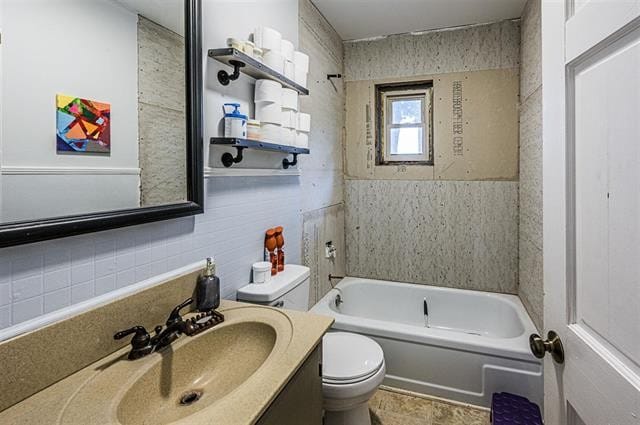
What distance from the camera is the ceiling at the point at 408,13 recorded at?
8.00 feet

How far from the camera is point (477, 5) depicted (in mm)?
2465

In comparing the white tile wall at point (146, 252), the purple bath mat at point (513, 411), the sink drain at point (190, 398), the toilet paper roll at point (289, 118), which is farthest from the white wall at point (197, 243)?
the purple bath mat at point (513, 411)

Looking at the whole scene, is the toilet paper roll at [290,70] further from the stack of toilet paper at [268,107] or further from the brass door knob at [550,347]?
the brass door knob at [550,347]

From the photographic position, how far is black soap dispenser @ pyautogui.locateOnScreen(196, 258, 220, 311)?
4.22 ft

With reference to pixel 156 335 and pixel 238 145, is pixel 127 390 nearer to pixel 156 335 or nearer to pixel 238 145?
pixel 156 335

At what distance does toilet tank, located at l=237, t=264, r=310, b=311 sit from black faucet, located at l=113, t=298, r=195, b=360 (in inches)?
17.3

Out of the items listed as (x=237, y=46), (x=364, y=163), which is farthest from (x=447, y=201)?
Answer: (x=237, y=46)

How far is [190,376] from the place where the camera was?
1.07m

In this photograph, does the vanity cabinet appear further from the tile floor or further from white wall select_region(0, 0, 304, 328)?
the tile floor

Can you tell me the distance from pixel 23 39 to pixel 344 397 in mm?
1576

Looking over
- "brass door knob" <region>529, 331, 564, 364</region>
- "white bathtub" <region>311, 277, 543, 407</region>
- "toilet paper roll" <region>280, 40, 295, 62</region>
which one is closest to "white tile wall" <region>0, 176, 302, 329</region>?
"toilet paper roll" <region>280, 40, 295, 62</region>

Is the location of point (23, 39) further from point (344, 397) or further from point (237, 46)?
point (344, 397)

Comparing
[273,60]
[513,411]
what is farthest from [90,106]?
[513,411]

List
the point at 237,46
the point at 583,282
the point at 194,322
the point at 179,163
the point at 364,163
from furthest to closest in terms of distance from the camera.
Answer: the point at 364,163 → the point at 237,46 → the point at 179,163 → the point at 194,322 → the point at 583,282
